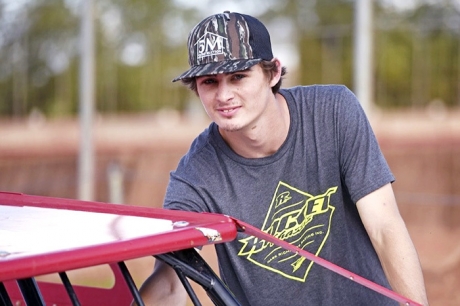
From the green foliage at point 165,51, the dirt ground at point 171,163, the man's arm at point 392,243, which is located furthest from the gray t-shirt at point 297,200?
the green foliage at point 165,51

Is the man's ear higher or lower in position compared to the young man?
higher

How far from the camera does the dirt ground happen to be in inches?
303

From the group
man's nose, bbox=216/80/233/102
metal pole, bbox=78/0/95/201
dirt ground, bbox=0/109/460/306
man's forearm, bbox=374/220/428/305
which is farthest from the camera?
metal pole, bbox=78/0/95/201

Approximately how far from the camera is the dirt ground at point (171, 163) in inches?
303

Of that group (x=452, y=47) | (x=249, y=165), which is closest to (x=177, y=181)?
(x=249, y=165)

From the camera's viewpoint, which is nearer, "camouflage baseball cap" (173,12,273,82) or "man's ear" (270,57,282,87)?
"camouflage baseball cap" (173,12,273,82)

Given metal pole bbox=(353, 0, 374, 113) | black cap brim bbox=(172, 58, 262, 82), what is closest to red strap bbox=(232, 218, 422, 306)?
black cap brim bbox=(172, 58, 262, 82)

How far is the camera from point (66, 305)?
329cm

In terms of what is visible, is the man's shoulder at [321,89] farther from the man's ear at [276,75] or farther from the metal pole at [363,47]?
the metal pole at [363,47]

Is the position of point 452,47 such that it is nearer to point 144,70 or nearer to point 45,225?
point 144,70

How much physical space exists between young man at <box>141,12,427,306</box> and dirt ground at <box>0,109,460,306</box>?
10.1ft

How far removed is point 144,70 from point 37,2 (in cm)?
531

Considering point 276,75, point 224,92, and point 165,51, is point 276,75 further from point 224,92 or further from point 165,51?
point 165,51

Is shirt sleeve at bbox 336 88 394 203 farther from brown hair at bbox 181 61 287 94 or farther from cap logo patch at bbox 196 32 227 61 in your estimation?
cap logo patch at bbox 196 32 227 61
